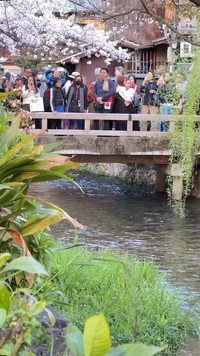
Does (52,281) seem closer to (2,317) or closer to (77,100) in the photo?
(2,317)

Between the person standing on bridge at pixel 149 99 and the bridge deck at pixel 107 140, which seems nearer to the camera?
the bridge deck at pixel 107 140

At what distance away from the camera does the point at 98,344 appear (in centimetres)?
178

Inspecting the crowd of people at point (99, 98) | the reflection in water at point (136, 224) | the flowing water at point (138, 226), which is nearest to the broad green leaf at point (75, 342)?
the flowing water at point (138, 226)

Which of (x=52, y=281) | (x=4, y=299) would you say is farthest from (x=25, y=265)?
(x=52, y=281)

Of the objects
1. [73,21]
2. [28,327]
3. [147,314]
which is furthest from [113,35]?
[28,327]

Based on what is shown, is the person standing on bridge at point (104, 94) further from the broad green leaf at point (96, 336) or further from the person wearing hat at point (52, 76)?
the broad green leaf at point (96, 336)

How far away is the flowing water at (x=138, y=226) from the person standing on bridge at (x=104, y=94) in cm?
192

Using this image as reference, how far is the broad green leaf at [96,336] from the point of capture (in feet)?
5.67

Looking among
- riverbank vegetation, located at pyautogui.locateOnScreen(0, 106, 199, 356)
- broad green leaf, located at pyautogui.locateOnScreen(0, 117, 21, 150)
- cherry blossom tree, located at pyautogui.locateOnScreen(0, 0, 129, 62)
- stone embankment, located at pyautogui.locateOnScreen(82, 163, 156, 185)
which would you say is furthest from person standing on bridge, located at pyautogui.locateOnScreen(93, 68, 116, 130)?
broad green leaf, located at pyautogui.locateOnScreen(0, 117, 21, 150)

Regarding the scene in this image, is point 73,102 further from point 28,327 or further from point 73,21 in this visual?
point 28,327

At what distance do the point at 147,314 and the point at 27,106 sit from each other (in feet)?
36.9

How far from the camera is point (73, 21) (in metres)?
24.6

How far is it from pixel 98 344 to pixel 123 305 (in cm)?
413

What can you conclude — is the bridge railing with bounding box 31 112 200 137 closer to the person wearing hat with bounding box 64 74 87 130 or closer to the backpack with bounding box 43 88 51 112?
the backpack with bounding box 43 88 51 112
